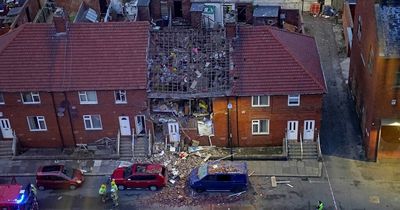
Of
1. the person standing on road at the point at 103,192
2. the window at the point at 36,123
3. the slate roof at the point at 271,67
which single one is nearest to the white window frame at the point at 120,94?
the window at the point at 36,123

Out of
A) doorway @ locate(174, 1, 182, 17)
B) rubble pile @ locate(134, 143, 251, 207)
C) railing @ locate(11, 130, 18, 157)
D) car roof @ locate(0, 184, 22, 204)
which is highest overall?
doorway @ locate(174, 1, 182, 17)

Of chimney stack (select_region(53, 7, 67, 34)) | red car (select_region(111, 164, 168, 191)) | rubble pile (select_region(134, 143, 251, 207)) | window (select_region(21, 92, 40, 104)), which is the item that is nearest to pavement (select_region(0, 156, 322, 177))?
red car (select_region(111, 164, 168, 191))

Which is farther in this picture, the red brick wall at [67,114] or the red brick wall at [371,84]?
the red brick wall at [67,114]

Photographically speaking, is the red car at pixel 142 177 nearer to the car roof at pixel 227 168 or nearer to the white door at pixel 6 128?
the car roof at pixel 227 168

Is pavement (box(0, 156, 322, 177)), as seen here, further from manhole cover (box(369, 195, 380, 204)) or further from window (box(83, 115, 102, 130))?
manhole cover (box(369, 195, 380, 204))

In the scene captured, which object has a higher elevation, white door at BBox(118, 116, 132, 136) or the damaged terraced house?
the damaged terraced house

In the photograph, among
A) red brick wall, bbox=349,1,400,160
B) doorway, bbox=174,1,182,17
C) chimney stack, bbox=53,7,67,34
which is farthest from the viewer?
doorway, bbox=174,1,182,17
